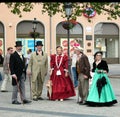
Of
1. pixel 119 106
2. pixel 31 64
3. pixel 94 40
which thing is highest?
Result: pixel 94 40

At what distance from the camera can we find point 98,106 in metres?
10.6

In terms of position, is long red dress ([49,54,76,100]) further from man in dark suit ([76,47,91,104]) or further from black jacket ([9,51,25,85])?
black jacket ([9,51,25,85])

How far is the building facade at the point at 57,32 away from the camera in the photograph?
41156mm

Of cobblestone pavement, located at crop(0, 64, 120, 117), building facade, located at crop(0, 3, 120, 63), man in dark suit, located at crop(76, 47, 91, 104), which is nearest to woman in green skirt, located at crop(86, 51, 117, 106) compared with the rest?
cobblestone pavement, located at crop(0, 64, 120, 117)

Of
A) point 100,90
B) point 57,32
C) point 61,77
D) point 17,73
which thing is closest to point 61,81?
point 61,77

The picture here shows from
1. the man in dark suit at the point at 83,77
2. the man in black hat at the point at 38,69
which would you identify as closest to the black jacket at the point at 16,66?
the man in black hat at the point at 38,69

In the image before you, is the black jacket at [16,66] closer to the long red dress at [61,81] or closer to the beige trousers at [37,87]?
the beige trousers at [37,87]

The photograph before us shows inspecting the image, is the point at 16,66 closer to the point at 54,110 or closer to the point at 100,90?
the point at 54,110

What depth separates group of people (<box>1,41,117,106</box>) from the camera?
10.7 metres

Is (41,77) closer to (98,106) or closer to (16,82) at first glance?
(16,82)

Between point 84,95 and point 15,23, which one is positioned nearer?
point 84,95

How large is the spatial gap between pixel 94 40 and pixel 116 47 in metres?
3.35

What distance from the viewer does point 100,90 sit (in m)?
10.7

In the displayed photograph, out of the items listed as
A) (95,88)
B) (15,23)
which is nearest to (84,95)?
(95,88)
